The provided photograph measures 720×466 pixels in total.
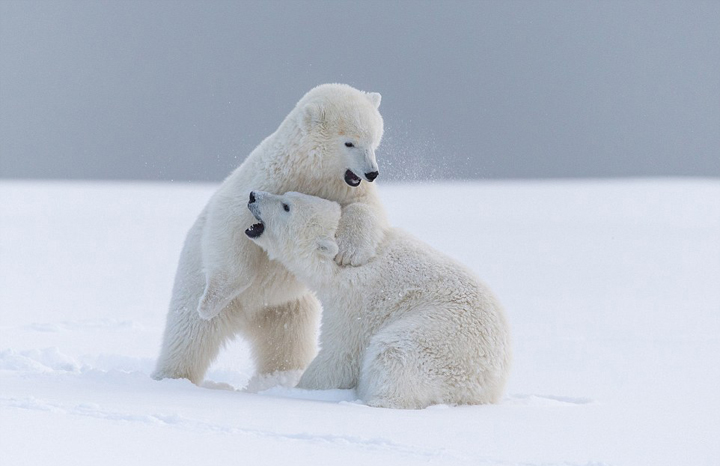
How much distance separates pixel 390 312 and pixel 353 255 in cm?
35

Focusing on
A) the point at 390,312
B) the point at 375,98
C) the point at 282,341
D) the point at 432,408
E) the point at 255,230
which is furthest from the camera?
the point at 282,341

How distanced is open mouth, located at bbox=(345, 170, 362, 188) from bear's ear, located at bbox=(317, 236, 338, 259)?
338 millimetres

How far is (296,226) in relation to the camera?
4.52 metres

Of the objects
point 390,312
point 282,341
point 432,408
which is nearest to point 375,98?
point 390,312

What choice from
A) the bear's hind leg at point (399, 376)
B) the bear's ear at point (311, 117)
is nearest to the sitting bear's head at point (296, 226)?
the bear's ear at point (311, 117)

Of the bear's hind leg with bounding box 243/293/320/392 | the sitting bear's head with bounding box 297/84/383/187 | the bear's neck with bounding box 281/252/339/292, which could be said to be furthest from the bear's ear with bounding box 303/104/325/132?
the bear's hind leg with bounding box 243/293/320/392

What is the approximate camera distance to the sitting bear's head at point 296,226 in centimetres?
452

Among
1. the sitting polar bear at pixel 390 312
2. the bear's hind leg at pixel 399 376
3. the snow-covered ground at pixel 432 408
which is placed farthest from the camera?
the sitting polar bear at pixel 390 312

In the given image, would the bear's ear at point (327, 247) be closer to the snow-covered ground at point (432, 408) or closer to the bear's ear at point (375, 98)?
the snow-covered ground at point (432, 408)

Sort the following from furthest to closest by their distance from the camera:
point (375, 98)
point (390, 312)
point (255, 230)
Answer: point (375, 98) → point (255, 230) → point (390, 312)

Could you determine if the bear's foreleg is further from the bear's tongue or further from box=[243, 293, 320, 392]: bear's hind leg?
box=[243, 293, 320, 392]: bear's hind leg

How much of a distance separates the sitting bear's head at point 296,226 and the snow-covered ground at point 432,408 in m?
0.72

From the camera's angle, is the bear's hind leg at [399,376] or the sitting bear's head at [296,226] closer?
the bear's hind leg at [399,376]

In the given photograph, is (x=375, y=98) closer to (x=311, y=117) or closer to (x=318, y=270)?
(x=311, y=117)
